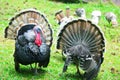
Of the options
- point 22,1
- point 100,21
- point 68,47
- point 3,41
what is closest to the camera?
point 68,47

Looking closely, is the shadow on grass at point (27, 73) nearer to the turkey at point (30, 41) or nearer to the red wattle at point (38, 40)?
the turkey at point (30, 41)

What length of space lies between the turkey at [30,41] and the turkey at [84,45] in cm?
44

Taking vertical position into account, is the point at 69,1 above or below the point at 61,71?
above

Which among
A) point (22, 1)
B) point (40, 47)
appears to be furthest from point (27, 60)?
point (22, 1)

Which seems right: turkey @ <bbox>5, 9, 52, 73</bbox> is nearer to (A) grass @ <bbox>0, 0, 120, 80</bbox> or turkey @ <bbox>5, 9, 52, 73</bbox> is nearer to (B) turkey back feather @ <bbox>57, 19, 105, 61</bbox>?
(A) grass @ <bbox>0, 0, 120, 80</bbox>

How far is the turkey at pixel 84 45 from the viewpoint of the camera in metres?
7.27

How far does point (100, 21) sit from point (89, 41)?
21.0 feet

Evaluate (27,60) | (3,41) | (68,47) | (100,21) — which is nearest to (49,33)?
(68,47)

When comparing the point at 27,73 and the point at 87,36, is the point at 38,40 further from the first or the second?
the point at 87,36

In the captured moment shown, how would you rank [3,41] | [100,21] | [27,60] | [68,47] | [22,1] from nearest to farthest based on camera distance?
[27,60] < [68,47] < [3,41] < [100,21] < [22,1]

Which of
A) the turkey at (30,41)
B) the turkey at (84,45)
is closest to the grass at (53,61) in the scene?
the turkey at (30,41)

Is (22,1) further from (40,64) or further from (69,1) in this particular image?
(40,64)

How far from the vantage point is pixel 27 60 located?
7.25m

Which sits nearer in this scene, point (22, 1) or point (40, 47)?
point (40, 47)
